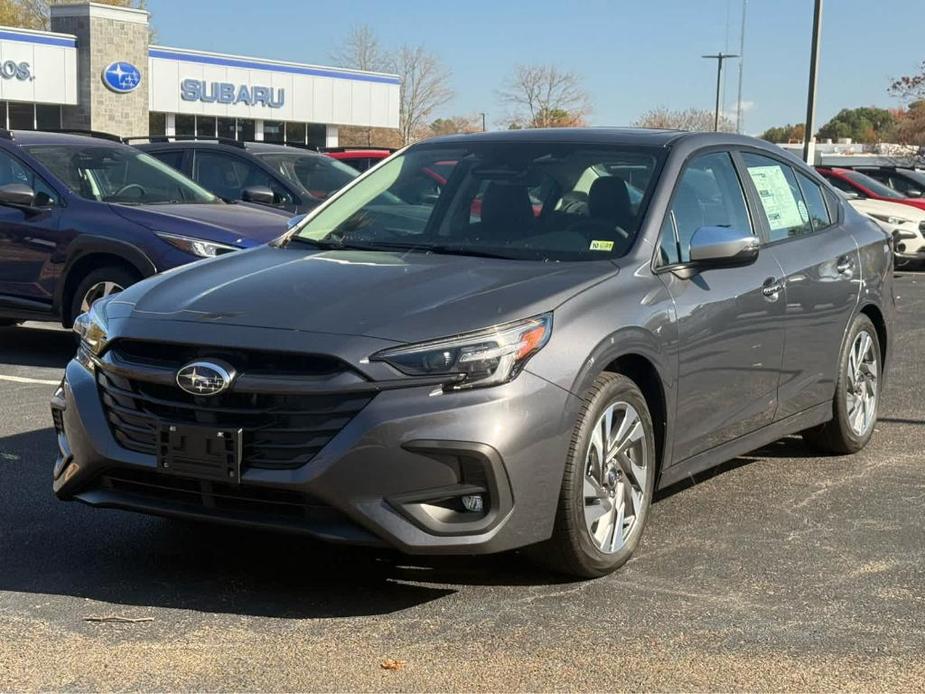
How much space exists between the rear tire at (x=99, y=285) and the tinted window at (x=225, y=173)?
332 centimetres

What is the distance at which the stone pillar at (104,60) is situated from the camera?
43.7m

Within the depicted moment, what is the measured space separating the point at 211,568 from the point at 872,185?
18192 mm

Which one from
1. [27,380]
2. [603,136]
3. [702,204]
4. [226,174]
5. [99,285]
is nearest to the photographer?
[702,204]

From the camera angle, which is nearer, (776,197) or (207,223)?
(776,197)

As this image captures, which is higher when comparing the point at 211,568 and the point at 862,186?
the point at 862,186

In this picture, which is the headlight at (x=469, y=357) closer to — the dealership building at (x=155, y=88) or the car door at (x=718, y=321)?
the car door at (x=718, y=321)

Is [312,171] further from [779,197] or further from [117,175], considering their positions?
[779,197]

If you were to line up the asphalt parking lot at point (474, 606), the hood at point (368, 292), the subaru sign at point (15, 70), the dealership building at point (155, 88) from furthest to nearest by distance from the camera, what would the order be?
1. the dealership building at point (155, 88)
2. the subaru sign at point (15, 70)
3. the hood at point (368, 292)
4. the asphalt parking lot at point (474, 606)

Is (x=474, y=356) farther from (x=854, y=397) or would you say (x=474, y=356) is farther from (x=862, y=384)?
(x=862, y=384)

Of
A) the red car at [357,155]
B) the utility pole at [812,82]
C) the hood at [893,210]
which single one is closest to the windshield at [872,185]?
the hood at [893,210]

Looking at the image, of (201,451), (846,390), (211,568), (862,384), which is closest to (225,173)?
(862,384)

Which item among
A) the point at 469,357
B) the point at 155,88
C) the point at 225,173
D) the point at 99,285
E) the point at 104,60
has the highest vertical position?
the point at 104,60

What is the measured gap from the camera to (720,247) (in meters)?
5.31

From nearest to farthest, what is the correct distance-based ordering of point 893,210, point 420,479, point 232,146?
1. point 420,479
2. point 232,146
3. point 893,210
